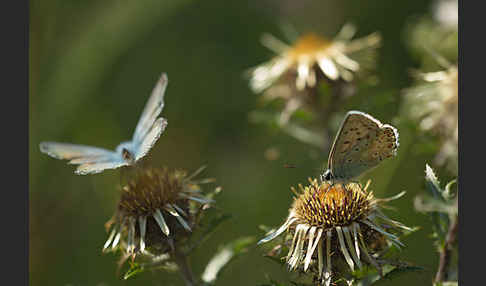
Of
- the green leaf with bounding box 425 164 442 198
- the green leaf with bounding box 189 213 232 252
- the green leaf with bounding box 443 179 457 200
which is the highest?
the green leaf with bounding box 425 164 442 198

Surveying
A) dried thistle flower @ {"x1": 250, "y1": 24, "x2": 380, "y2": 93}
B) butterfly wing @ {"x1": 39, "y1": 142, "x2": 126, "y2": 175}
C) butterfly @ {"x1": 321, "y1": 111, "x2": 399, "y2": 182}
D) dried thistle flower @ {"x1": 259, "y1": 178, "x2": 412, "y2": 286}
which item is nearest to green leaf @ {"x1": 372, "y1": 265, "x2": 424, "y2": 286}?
dried thistle flower @ {"x1": 259, "y1": 178, "x2": 412, "y2": 286}

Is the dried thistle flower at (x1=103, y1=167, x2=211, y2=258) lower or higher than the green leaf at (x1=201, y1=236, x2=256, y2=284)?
higher

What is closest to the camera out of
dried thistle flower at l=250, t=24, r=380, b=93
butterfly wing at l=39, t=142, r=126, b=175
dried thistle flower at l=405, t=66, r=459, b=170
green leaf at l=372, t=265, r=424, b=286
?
green leaf at l=372, t=265, r=424, b=286

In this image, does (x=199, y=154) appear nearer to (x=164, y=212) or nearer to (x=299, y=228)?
(x=164, y=212)

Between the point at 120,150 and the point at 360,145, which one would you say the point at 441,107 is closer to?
the point at 360,145

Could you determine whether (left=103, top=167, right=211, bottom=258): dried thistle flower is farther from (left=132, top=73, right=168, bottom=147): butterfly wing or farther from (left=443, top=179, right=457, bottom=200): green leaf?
(left=443, top=179, right=457, bottom=200): green leaf

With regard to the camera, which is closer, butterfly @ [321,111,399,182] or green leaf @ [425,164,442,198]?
green leaf @ [425,164,442,198]
